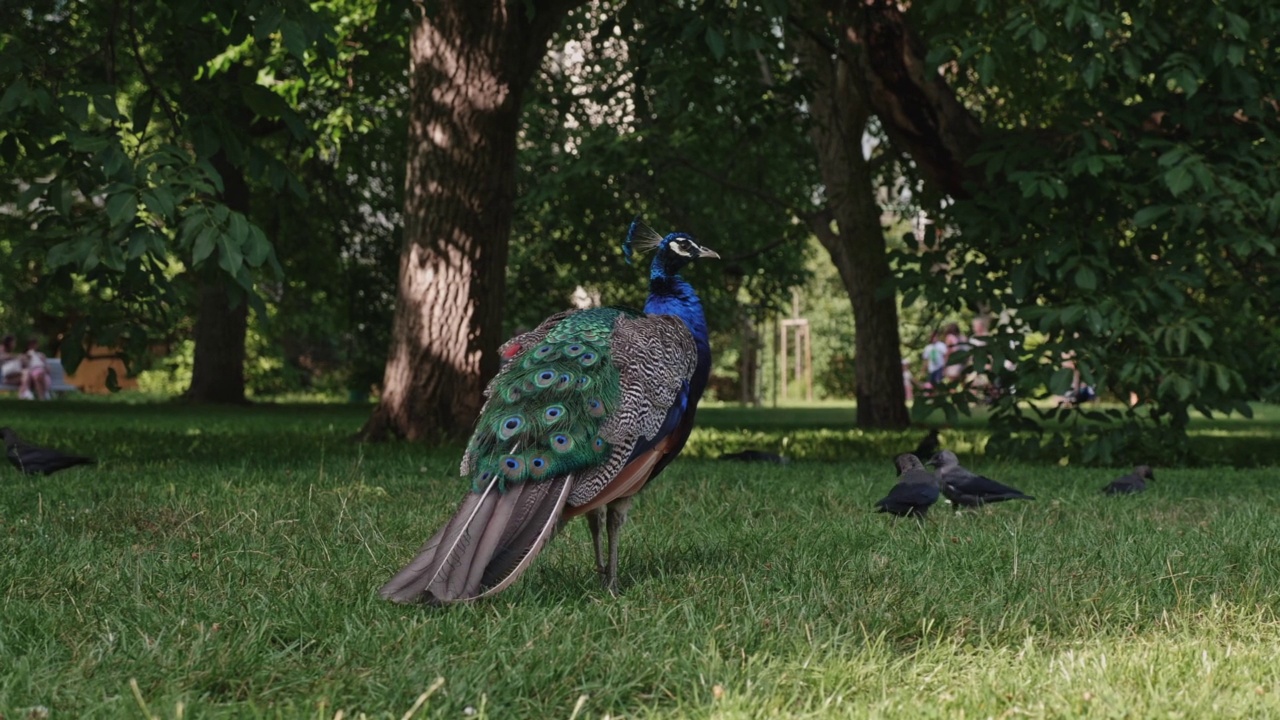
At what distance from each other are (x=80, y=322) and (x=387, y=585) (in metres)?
5.17

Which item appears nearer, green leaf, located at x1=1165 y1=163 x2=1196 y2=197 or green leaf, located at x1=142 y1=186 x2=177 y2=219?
green leaf, located at x1=142 y1=186 x2=177 y2=219

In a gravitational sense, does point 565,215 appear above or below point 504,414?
above

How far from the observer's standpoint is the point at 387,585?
4.17 m

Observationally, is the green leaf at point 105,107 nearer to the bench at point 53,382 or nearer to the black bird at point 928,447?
the black bird at point 928,447


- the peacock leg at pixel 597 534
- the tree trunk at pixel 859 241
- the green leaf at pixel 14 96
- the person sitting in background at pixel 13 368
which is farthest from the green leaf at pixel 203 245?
the person sitting in background at pixel 13 368

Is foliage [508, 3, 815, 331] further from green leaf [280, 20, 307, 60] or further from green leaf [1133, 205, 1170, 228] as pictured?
green leaf [280, 20, 307, 60]

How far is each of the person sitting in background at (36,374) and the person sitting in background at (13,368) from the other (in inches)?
5.0

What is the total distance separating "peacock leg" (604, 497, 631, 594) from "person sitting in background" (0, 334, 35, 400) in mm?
27590

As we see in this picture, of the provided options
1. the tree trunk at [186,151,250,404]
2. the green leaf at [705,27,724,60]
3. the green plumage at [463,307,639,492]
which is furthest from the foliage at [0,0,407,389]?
the tree trunk at [186,151,250,404]

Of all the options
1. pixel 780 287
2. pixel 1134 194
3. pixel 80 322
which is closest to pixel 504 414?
pixel 80 322

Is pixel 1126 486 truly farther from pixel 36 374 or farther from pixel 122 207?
pixel 36 374

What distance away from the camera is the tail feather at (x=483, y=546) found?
4.07m

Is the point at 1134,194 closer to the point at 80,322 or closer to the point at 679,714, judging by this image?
the point at 80,322

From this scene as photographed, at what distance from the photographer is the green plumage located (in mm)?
4336
